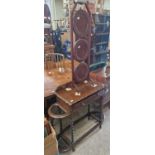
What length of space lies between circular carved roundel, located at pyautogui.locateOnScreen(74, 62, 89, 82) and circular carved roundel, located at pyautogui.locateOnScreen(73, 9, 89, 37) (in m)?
0.33

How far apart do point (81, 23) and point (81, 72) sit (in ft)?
1.72

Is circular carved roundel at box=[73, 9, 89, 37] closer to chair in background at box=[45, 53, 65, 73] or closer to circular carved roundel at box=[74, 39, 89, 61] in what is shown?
circular carved roundel at box=[74, 39, 89, 61]

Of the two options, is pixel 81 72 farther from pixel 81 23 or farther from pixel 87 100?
pixel 81 23

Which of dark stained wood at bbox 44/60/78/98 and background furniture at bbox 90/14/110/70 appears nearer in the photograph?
dark stained wood at bbox 44/60/78/98

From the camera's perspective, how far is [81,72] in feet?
6.30

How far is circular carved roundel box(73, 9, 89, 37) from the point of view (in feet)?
5.49

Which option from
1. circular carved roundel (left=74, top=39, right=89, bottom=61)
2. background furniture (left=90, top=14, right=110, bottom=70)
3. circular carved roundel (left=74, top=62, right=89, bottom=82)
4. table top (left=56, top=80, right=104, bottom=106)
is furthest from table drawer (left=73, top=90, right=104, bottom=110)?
background furniture (left=90, top=14, right=110, bottom=70)

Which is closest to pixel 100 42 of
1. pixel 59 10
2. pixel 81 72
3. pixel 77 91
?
pixel 81 72
